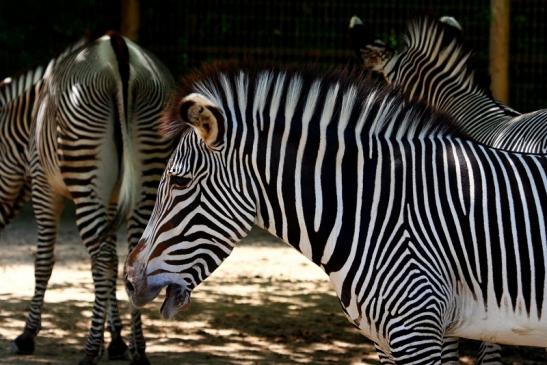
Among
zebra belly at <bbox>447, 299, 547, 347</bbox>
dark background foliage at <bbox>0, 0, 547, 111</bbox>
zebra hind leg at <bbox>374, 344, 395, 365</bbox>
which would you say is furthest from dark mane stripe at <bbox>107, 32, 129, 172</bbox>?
dark background foliage at <bbox>0, 0, 547, 111</bbox>

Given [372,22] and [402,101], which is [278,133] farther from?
[372,22]

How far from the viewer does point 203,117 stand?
14.2 ft

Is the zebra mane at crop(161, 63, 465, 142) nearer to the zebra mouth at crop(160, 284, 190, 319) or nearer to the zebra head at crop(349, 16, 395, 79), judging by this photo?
the zebra mouth at crop(160, 284, 190, 319)

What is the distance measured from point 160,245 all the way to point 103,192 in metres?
3.06

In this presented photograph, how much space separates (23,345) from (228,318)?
1.84 metres

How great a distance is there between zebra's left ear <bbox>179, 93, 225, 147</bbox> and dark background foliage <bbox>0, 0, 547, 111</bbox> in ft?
29.2

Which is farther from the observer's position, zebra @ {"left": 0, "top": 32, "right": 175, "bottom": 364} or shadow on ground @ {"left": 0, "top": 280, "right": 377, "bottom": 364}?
shadow on ground @ {"left": 0, "top": 280, "right": 377, "bottom": 364}

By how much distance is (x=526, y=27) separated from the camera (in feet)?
44.2

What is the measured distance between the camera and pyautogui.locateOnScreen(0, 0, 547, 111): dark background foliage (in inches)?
520

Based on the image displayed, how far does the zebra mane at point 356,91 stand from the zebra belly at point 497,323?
810 millimetres

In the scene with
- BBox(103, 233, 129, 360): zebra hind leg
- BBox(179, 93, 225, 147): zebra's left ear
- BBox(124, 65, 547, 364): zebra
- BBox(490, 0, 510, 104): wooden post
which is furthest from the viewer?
BBox(490, 0, 510, 104): wooden post

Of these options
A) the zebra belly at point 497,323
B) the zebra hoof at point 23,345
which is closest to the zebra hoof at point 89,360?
the zebra hoof at point 23,345

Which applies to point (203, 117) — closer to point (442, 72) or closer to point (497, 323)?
point (497, 323)

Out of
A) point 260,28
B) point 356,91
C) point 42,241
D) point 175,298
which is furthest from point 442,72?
point 260,28
